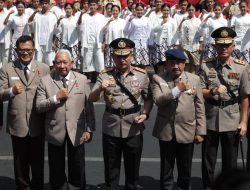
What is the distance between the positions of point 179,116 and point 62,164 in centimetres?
120

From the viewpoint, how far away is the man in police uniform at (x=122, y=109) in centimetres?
508

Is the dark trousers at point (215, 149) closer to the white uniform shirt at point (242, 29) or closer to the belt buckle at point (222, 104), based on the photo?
the belt buckle at point (222, 104)

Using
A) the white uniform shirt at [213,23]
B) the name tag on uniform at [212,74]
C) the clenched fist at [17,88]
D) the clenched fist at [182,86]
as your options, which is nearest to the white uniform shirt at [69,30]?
the white uniform shirt at [213,23]

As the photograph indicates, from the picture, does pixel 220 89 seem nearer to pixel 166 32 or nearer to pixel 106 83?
pixel 106 83

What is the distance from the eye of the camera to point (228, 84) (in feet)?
17.4

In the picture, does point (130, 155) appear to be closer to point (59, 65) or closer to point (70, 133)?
point (70, 133)

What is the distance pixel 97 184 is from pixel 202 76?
5.57ft

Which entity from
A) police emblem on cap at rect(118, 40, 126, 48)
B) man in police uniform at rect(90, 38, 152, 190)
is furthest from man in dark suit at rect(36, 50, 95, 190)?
police emblem on cap at rect(118, 40, 126, 48)

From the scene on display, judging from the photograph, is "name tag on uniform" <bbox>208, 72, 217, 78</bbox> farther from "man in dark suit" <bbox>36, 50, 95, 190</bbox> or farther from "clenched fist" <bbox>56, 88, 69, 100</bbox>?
"clenched fist" <bbox>56, 88, 69, 100</bbox>

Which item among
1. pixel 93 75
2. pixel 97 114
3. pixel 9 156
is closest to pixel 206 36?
pixel 93 75

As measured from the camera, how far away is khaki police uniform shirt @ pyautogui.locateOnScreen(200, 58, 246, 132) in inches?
209

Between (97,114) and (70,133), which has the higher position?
(70,133)

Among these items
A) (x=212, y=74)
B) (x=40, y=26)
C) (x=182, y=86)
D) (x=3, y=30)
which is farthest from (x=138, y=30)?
(x=182, y=86)

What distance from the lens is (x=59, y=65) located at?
506 cm
